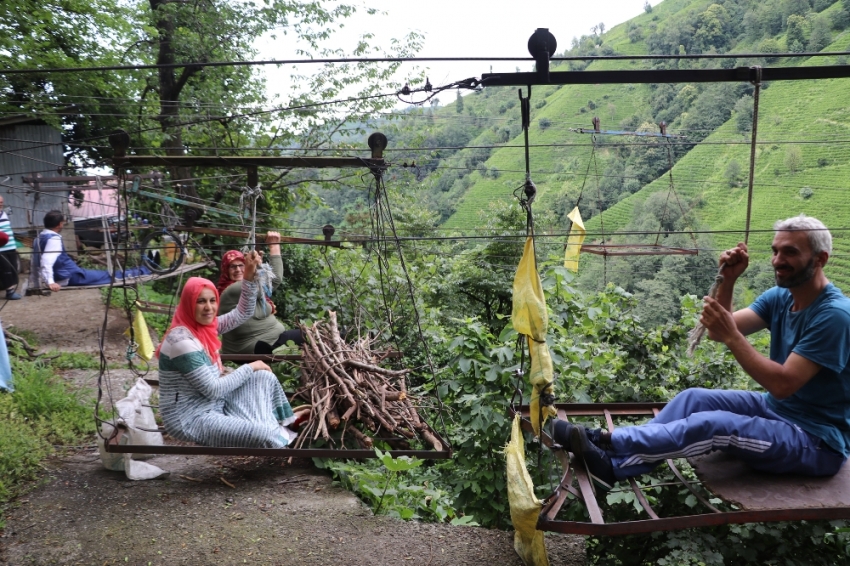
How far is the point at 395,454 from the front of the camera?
Answer: 432cm

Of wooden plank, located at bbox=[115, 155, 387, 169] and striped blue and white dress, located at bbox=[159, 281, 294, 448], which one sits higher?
wooden plank, located at bbox=[115, 155, 387, 169]

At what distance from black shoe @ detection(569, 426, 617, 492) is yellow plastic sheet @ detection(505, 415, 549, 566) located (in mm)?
269

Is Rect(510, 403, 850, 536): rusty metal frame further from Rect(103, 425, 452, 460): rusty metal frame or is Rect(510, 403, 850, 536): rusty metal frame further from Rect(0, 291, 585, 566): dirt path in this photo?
Rect(103, 425, 452, 460): rusty metal frame

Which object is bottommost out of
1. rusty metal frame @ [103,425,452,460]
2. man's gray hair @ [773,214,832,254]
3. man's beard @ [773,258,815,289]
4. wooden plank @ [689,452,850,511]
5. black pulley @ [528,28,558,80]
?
rusty metal frame @ [103,425,452,460]

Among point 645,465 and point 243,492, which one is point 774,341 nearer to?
point 645,465

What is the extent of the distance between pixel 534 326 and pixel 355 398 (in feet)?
7.44

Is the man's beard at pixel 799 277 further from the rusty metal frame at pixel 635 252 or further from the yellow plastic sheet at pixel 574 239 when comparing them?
the yellow plastic sheet at pixel 574 239

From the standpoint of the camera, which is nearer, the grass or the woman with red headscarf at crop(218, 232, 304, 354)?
the grass

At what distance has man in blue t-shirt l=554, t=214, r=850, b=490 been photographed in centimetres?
309

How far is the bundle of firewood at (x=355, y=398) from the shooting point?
4969mm

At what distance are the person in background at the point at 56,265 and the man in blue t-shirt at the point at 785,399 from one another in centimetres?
688

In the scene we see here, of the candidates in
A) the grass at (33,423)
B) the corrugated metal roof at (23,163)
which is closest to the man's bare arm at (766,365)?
the grass at (33,423)

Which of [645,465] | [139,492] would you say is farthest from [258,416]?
[645,465]

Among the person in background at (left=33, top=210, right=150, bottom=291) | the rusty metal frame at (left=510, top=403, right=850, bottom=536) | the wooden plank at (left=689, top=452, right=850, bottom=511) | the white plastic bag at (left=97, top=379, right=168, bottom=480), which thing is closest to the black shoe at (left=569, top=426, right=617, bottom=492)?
the rusty metal frame at (left=510, top=403, right=850, bottom=536)
